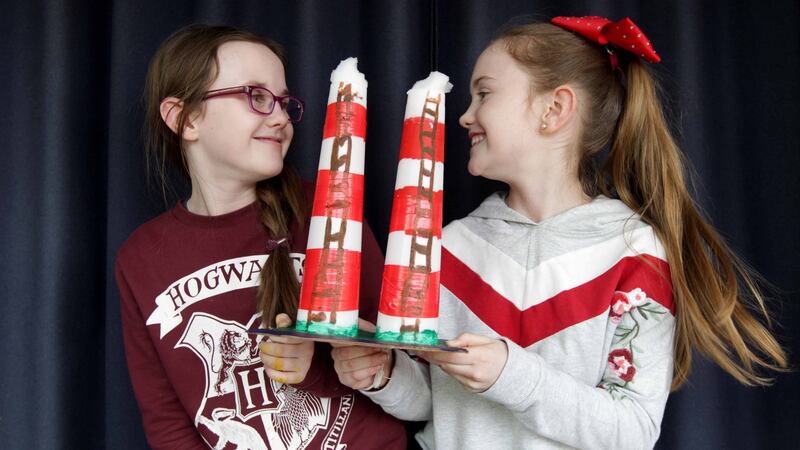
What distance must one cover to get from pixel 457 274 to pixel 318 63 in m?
0.69

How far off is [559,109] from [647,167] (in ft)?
0.73

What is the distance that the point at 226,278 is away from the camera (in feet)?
4.60

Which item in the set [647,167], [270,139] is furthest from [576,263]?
[270,139]

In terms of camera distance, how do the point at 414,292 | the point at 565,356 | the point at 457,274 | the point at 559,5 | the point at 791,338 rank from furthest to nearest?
the point at 559,5 → the point at 791,338 → the point at 457,274 → the point at 565,356 → the point at 414,292

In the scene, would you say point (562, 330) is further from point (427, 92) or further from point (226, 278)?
point (226, 278)

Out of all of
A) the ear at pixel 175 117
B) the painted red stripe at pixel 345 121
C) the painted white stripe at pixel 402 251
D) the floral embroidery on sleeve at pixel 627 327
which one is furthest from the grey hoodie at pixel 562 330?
the ear at pixel 175 117

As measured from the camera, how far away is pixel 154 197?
1.74 m

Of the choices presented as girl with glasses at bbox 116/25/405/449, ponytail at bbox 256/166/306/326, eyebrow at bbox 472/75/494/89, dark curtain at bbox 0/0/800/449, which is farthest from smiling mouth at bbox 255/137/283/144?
eyebrow at bbox 472/75/494/89

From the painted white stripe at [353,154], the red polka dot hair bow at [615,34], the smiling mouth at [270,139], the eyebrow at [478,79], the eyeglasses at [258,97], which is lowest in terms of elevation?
the painted white stripe at [353,154]

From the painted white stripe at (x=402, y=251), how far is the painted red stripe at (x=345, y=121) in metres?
0.17

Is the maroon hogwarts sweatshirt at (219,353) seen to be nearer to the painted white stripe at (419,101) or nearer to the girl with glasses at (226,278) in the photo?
the girl with glasses at (226,278)

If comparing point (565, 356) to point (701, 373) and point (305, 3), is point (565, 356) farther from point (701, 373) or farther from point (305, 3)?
point (305, 3)

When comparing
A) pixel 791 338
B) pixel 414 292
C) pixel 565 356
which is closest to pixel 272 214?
pixel 414 292

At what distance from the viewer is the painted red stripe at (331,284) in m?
1.00
